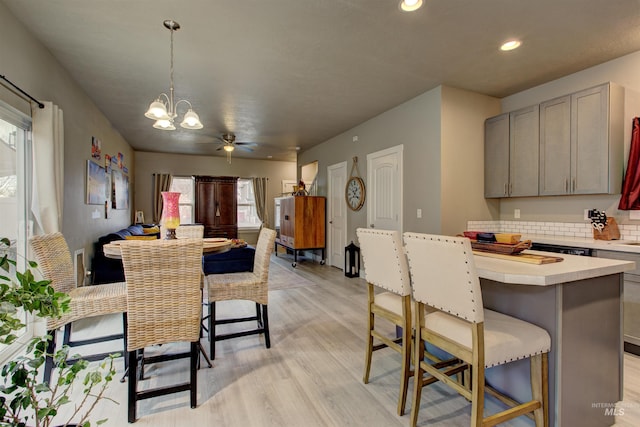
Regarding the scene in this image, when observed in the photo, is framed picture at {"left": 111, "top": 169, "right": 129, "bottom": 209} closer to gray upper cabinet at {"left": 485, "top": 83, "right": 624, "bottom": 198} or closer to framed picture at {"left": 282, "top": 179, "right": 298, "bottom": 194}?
framed picture at {"left": 282, "top": 179, "right": 298, "bottom": 194}

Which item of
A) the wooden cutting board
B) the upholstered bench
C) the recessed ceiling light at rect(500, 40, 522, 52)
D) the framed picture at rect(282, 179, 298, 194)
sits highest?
the recessed ceiling light at rect(500, 40, 522, 52)

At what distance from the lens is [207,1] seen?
7.32 ft

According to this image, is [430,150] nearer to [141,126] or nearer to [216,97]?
[216,97]

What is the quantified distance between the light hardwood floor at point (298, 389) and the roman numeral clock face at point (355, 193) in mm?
2541

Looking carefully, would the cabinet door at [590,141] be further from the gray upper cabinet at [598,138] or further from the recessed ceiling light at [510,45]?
the recessed ceiling light at [510,45]

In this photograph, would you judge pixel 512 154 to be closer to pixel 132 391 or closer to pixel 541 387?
pixel 541 387

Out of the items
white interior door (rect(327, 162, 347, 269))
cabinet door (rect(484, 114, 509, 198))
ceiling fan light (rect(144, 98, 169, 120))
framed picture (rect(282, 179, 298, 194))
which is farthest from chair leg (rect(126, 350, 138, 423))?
framed picture (rect(282, 179, 298, 194))

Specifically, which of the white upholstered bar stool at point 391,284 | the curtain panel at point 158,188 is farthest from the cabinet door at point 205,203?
the white upholstered bar stool at point 391,284

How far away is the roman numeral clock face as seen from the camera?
5.34 m

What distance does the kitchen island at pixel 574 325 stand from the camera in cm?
155

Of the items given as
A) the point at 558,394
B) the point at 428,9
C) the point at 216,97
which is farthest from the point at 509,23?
the point at 216,97

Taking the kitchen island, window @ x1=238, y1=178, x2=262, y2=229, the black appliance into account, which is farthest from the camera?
window @ x1=238, y1=178, x2=262, y2=229

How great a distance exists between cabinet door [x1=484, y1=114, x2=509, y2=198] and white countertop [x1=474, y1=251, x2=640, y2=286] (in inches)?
89.0

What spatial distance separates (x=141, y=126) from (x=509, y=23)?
5.63 metres
